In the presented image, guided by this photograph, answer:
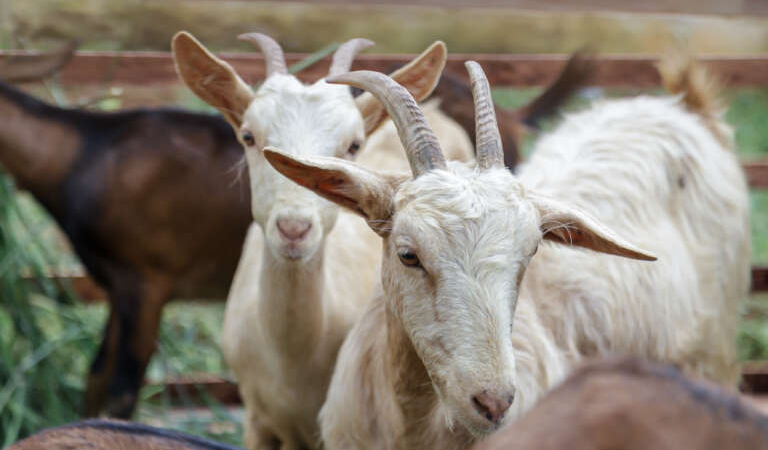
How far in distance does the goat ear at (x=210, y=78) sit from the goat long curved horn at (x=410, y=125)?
0.77 metres

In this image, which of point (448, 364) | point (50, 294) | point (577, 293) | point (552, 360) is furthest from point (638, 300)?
point (50, 294)

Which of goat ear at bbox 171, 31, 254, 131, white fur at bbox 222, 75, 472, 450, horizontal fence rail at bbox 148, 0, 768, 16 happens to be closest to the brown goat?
white fur at bbox 222, 75, 472, 450

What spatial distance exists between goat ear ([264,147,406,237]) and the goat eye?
2.01ft

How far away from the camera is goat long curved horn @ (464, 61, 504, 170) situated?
238 cm

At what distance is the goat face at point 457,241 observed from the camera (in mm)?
2119

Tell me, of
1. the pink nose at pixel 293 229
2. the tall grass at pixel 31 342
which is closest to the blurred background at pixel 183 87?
the tall grass at pixel 31 342

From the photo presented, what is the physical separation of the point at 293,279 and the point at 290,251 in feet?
0.98

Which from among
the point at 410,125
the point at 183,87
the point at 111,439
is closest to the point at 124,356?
the point at 111,439

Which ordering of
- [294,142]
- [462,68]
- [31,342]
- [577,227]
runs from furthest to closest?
[462,68]
[31,342]
[294,142]
[577,227]

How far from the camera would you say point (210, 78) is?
3.22 metres

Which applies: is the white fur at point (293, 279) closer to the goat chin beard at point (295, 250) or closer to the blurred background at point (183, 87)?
the goat chin beard at point (295, 250)

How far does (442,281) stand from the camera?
2.16 m

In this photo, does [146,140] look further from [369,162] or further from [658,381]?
[658,381]

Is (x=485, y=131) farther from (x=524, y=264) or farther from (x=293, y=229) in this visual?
(x=293, y=229)
